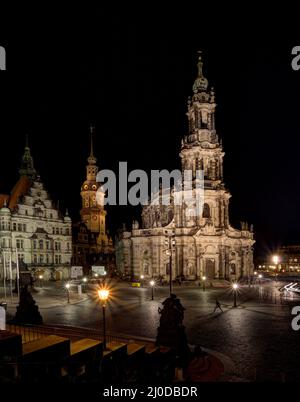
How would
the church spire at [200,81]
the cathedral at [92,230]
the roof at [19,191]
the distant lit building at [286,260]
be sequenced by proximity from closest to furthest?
the roof at [19,191], the church spire at [200,81], the cathedral at [92,230], the distant lit building at [286,260]

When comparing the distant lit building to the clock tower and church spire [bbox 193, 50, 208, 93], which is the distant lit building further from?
church spire [bbox 193, 50, 208, 93]

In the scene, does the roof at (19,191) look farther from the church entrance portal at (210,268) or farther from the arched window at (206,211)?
the church entrance portal at (210,268)

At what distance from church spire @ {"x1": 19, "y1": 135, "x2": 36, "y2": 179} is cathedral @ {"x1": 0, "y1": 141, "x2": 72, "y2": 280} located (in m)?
11.0

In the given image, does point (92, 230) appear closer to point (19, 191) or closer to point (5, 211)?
point (19, 191)

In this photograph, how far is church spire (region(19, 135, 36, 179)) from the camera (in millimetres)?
77375

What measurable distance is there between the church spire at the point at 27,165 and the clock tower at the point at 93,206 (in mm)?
17419

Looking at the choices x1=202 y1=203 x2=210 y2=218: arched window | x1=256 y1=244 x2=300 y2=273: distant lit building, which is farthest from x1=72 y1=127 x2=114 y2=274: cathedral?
x1=256 y1=244 x2=300 y2=273: distant lit building

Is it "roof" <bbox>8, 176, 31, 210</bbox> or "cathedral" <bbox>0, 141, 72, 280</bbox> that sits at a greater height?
"roof" <bbox>8, 176, 31, 210</bbox>

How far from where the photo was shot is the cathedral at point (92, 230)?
83.3 metres

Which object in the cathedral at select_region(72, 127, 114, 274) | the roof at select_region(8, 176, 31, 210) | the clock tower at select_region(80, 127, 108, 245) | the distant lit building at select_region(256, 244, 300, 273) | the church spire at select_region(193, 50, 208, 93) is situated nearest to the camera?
the roof at select_region(8, 176, 31, 210)

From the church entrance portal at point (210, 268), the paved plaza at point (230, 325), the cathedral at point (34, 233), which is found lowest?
the church entrance portal at point (210, 268)

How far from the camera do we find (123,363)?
12.5 metres

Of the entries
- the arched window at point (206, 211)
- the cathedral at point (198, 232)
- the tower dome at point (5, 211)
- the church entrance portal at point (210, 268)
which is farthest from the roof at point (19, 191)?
the church entrance portal at point (210, 268)
